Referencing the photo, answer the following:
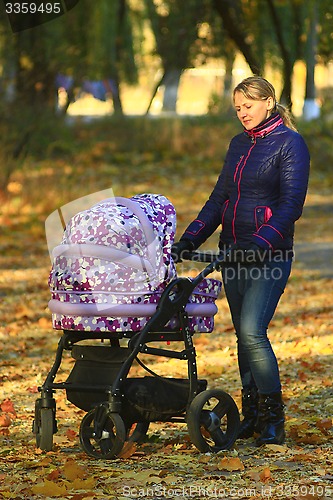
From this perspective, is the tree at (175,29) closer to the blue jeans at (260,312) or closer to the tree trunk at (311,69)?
the tree trunk at (311,69)

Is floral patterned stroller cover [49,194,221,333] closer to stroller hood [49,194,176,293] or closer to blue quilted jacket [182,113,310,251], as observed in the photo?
stroller hood [49,194,176,293]

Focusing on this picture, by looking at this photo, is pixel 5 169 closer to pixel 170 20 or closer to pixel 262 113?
pixel 262 113

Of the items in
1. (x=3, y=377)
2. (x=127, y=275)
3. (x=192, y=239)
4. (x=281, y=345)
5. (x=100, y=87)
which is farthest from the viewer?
(x=100, y=87)

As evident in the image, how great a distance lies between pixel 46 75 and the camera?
2153 cm

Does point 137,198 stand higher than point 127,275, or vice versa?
point 137,198

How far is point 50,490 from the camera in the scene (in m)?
4.38

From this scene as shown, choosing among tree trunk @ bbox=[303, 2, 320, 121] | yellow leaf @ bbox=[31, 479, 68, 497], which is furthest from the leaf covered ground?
tree trunk @ bbox=[303, 2, 320, 121]

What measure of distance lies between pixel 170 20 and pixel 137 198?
2262 cm

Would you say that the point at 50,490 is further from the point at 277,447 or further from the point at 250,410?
the point at 250,410

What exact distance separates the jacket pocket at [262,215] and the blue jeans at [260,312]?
0.19m

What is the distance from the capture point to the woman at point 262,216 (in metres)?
5.07

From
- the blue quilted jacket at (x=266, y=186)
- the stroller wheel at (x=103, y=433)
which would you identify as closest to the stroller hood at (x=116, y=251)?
the blue quilted jacket at (x=266, y=186)

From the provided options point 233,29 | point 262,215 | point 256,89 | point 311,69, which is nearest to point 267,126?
point 256,89

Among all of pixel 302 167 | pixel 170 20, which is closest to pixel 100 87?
pixel 170 20
